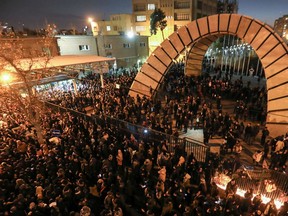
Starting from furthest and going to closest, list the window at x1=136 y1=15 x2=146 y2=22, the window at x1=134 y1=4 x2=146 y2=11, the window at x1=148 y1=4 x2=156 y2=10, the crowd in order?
the window at x1=136 y1=15 x2=146 y2=22, the window at x1=134 y1=4 x2=146 y2=11, the window at x1=148 y1=4 x2=156 y2=10, the crowd

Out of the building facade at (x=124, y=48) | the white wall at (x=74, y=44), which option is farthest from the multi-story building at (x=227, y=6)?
the white wall at (x=74, y=44)

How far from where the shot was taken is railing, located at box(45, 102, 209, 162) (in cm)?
861

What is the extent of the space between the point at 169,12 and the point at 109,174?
44.1 m

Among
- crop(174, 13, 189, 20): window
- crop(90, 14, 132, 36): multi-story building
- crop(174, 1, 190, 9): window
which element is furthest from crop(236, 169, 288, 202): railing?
crop(90, 14, 132, 36): multi-story building

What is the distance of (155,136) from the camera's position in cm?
978

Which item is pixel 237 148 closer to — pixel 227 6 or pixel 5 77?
pixel 5 77

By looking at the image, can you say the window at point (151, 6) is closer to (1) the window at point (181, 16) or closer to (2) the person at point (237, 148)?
(1) the window at point (181, 16)

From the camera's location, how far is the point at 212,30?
14.1 meters

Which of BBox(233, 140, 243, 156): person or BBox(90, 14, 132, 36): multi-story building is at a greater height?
BBox(90, 14, 132, 36): multi-story building

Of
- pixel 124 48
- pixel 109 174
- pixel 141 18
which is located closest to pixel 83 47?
pixel 124 48

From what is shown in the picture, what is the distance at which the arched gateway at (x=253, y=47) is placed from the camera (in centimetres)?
1118

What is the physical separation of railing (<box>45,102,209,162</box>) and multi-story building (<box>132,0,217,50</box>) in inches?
1446

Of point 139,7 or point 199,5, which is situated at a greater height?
point 139,7

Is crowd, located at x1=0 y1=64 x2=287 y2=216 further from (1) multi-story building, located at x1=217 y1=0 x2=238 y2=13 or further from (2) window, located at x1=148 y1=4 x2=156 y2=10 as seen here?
(1) multi-story building, located at x1=217 y1=0 x2=238 y2=13
